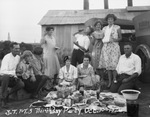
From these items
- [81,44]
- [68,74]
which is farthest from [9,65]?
[81,44]

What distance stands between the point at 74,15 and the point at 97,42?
673 centimetres

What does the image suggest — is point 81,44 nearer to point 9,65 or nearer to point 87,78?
point 87,78

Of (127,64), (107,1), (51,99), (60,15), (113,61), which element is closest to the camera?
(51,99)

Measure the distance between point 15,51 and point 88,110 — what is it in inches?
80.2

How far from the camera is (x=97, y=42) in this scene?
5508mm

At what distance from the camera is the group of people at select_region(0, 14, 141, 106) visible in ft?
13.8

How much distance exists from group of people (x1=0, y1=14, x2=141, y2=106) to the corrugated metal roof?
5536 millimetres

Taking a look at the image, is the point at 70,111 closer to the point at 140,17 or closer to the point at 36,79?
the point at 36,79

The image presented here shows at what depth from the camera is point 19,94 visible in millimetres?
4531

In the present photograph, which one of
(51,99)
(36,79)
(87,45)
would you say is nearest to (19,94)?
(36,79)

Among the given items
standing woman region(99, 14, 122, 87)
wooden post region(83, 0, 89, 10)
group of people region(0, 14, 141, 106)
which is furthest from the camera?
wooden post region(83, 0, 89, 10)

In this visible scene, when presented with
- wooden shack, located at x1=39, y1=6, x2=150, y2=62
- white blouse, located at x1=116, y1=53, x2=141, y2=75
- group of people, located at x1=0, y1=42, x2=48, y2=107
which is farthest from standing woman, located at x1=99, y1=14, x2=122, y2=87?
wooden shack, located at x1=39, y1=6, x2=150, y2=62

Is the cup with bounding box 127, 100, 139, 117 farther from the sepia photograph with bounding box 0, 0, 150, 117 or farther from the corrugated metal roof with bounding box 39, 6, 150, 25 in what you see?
the corrugated metal roof with bounding box 39, 6, 150, 25

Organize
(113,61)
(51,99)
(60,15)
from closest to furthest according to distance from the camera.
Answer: (51,99) < (113,61) < (60,15)
